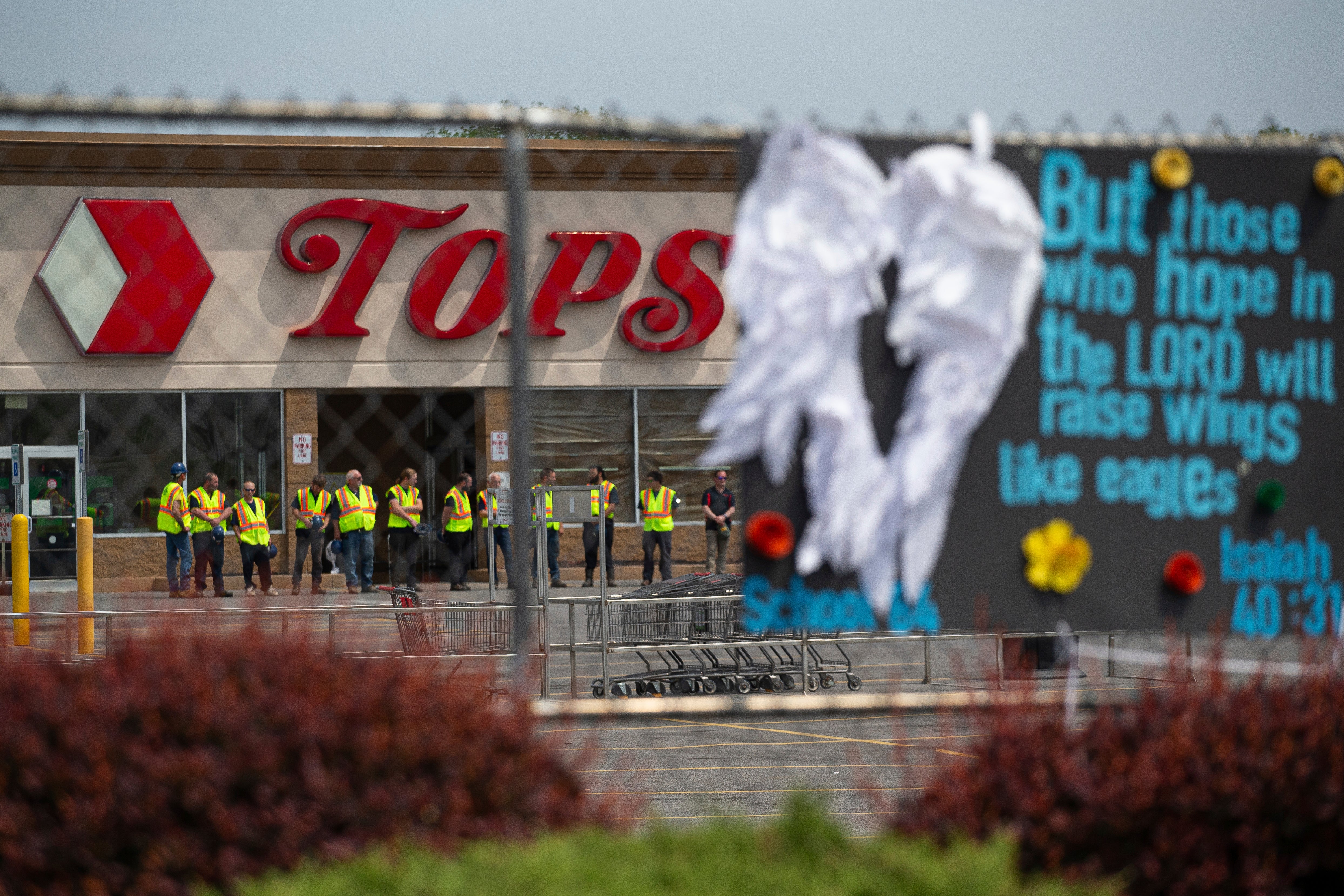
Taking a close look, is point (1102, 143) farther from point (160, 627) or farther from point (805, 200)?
point (160, 627)

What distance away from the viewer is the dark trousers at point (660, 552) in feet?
77.1

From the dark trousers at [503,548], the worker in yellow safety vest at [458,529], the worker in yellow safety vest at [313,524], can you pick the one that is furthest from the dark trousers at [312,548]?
the dark trousers at [503,548]

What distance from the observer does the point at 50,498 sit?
23188mm

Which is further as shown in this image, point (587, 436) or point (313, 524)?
point (587, 436)

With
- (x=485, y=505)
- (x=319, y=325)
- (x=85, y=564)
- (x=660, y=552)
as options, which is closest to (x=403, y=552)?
(x=485, y=505)

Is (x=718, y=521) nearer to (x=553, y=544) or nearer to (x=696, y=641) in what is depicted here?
(x=553, y=544)

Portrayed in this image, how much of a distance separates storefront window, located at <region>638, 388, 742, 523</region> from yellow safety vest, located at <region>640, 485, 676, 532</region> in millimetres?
916

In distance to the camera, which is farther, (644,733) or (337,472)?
(337,472)

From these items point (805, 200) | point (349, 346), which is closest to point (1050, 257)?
point (805, 200)

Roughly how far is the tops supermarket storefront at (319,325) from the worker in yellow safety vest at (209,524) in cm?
119

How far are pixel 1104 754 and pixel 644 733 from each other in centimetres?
802

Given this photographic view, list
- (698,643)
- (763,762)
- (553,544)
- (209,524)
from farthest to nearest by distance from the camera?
1. (553,544)
2. (209,524)
3. (698,643)
4. (763,762)

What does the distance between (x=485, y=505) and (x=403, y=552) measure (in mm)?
1605

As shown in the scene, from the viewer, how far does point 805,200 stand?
13.9ft
